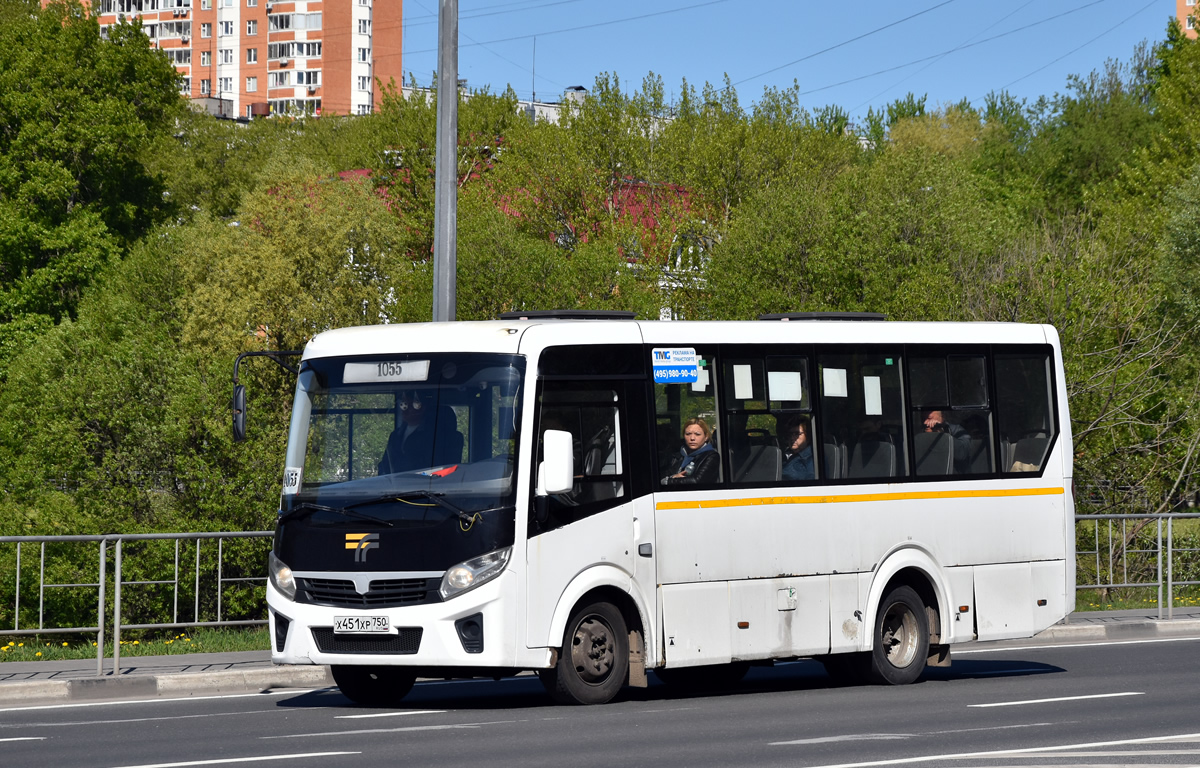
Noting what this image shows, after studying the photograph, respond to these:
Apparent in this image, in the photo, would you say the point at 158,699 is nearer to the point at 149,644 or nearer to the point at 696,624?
the point at 149,644

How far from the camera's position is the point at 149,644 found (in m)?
16.1

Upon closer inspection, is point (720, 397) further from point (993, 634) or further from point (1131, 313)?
point (1131, 313)

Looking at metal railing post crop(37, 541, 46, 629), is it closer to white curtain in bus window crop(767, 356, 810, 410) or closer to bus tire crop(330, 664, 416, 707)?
bus tire crop(330, 664, 416, 707)

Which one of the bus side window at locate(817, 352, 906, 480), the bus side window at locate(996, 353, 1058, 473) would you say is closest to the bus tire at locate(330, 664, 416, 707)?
the bus side window at locate(817, 352, 906, 480)

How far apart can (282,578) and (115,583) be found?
263 centimetres

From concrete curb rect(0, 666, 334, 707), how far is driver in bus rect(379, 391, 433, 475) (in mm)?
2938

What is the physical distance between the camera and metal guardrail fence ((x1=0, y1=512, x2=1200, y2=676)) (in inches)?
567

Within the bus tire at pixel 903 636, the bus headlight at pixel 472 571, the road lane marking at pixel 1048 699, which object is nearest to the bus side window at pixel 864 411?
the bus tire at pixel 903 636

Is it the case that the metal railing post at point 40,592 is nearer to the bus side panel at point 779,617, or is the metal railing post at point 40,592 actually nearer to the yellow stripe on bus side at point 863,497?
the yellow stripe on bus side at point 863,497

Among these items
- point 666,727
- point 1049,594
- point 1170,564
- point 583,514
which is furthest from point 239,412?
point 1170,564

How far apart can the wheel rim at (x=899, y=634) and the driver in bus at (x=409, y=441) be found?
4.62m

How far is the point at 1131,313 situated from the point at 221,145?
63107 mm

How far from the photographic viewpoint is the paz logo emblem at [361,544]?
39.4 feet

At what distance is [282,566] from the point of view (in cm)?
1254
